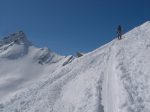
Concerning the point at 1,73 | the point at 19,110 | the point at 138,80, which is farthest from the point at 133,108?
the point at 1,73

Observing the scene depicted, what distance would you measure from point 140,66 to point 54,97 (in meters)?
9.98

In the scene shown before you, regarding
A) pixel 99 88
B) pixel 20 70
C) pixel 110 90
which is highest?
pixel 20 70

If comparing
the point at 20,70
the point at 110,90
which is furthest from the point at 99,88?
the point at 20,70

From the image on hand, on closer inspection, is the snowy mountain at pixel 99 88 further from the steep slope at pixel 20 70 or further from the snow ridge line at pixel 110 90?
the steep slope at pixel 20 70

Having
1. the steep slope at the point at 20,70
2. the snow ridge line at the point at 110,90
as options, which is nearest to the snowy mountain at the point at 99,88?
the snow ridge line at the point at 110,90

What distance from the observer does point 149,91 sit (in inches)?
844

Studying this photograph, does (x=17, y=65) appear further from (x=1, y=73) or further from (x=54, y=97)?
(x=54, y=97)

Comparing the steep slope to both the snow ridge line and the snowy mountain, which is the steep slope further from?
the snow ridge line

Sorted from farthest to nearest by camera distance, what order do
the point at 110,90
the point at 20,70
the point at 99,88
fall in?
1. the point at 20,70
2. the point at 99,88
3. the point at 110,90

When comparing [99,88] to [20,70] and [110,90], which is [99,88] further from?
[20,70]

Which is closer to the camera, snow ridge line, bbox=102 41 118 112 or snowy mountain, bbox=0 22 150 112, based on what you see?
snow ridge line, bbox=102 41 118 112

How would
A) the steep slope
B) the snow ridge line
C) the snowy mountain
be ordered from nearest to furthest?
the snow ridge line < the snowy mountain < the steep slope

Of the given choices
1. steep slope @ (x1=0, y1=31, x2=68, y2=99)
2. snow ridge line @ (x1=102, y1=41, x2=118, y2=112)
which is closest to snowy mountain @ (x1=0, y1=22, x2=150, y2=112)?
snow ridge line @ (x1=102, y1=41, x2=118, y2=112)

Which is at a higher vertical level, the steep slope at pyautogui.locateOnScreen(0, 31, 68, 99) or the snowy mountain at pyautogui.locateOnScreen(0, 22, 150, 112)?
the steep slope at pyautogui.locateOnScreen(0, 31, 68, 99)
